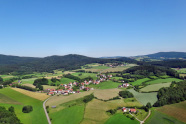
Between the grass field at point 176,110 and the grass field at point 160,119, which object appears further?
the grass field at point 176,110

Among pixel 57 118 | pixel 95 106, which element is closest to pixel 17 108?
pixel 57 118

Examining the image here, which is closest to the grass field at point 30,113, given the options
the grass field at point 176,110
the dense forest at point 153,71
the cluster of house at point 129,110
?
the cluster of house at point 129,110

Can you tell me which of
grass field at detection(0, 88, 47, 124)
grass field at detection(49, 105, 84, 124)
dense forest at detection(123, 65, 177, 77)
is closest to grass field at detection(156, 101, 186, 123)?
grass field at detection(49, 105, 84, 124)

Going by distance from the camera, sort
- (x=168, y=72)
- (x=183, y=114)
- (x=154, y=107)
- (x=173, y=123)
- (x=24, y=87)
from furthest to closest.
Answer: (x=168, y=72)
(x=24, y=87)
(x=154, y=107)
(x=183, y=114)
(x=173, y=123)

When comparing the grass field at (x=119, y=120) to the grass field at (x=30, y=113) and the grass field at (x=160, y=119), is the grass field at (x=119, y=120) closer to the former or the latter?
the grass field at (x=160, y=119)

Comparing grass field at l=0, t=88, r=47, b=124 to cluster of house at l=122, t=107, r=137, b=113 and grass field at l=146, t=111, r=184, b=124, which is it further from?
grass field at l=146, t=111, r=184, b=124

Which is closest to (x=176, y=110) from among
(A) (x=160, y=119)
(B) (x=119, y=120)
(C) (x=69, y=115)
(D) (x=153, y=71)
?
(A) (x=160, y=119)

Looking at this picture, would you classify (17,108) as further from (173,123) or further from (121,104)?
(173,123)
